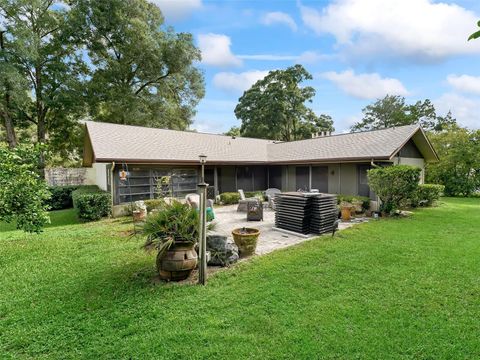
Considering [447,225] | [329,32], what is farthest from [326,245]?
[329,32]

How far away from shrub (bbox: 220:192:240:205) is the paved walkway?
735 millimetres

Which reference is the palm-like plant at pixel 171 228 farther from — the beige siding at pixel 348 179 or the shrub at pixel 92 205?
the beige siding at pixel 348 179

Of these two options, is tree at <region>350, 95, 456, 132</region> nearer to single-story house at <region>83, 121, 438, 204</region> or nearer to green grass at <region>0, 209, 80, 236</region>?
single-story house at <region>83, 121, 438, 204</region>

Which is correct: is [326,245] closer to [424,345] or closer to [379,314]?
[379,314]

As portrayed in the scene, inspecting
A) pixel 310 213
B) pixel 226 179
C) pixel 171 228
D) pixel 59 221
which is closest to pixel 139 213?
pixel 59 221

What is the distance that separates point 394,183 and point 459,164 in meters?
12.5

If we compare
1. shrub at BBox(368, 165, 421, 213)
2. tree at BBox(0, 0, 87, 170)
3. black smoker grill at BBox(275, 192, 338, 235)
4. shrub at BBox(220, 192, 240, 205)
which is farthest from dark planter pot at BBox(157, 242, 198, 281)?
tree at BBox(0, 0, 87, 170)

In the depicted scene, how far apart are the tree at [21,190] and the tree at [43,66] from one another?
15300 mm

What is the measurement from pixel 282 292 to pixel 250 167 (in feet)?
39.5

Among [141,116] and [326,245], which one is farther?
[141,116]

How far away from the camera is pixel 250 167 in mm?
15703

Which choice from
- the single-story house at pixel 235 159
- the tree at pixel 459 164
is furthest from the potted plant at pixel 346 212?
the tree at pixel 459 164

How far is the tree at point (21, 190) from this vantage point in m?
4.80

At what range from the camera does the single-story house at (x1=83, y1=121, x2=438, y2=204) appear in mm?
10867
